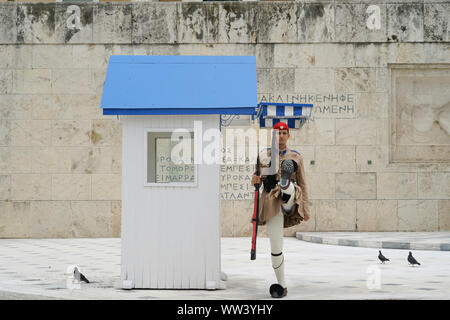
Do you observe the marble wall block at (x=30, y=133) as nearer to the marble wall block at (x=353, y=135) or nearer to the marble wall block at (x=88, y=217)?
the marble wall block at (x=88, y=217)

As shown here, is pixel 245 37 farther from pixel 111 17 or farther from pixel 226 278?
pixel 226 278

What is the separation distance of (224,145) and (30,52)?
5.40 metres

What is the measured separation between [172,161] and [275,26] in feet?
31.5

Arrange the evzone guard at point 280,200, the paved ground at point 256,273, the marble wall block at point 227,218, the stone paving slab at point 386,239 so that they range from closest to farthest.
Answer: the evzone guard at point 280,200, the paved ground at point 256,273, the stone paving slab at point 386,239, the marble wall block at point 227,218

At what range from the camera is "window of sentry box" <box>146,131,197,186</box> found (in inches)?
353

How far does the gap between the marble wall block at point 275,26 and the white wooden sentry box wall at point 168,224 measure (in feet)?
30.5

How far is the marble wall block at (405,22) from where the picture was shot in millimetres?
17828

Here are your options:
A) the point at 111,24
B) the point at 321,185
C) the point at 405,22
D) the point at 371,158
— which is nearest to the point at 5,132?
the point at 111,24

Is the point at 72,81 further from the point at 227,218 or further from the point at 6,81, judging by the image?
the point at 227,218

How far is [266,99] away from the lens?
17719 millimetres

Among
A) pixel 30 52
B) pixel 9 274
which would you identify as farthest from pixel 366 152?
pixel 9 274

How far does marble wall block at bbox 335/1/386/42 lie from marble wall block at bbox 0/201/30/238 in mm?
8880

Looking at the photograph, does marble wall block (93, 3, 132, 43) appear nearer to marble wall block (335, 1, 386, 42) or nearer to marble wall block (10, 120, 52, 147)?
marble wall block (10, 120, 52, 147)

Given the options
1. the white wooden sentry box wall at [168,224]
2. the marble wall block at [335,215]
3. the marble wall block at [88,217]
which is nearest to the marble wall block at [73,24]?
the marble wall block at [88,217]
